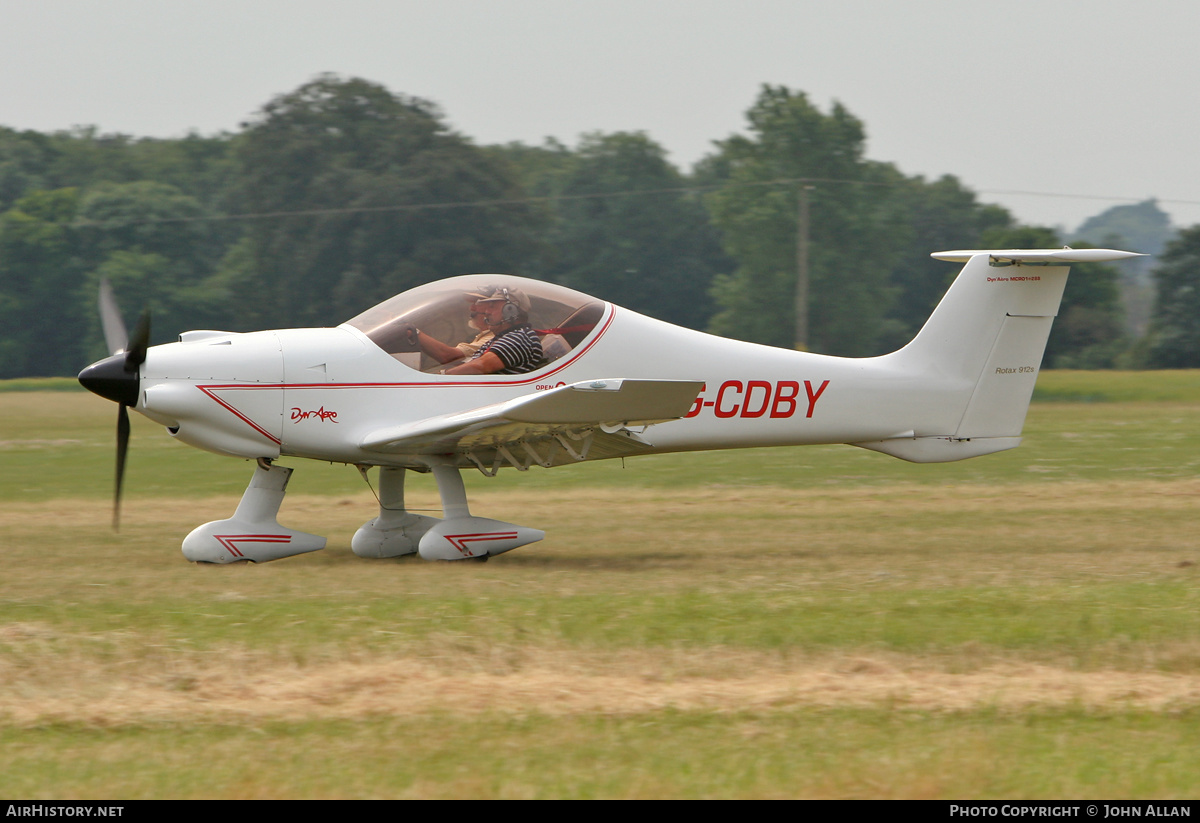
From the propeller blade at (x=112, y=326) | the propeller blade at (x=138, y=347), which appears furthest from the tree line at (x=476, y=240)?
the propeller blade at (x=138, y=347)

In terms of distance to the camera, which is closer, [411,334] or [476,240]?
[411,334]

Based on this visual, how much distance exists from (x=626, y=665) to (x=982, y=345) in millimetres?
6108

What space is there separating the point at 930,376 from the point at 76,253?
48.2m

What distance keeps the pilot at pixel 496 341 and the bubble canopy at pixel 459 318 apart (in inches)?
1.3

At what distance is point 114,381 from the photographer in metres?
9.11

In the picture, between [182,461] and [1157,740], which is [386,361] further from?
[182,461]

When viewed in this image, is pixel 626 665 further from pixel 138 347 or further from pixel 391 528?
pixel 138 347

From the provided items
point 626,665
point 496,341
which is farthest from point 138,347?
point 626,665

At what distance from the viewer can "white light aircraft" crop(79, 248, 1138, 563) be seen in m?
9.23

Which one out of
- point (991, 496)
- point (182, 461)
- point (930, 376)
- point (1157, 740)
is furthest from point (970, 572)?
point (182, 461)

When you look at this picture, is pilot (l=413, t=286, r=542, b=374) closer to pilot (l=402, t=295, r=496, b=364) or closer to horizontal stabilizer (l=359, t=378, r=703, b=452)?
pilot (l=402, t=295, r=496, b=364)

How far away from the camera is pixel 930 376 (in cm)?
1092

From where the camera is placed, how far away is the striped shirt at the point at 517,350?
9.79 meters

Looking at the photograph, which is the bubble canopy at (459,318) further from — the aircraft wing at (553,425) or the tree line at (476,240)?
the tree line at (476,240)
